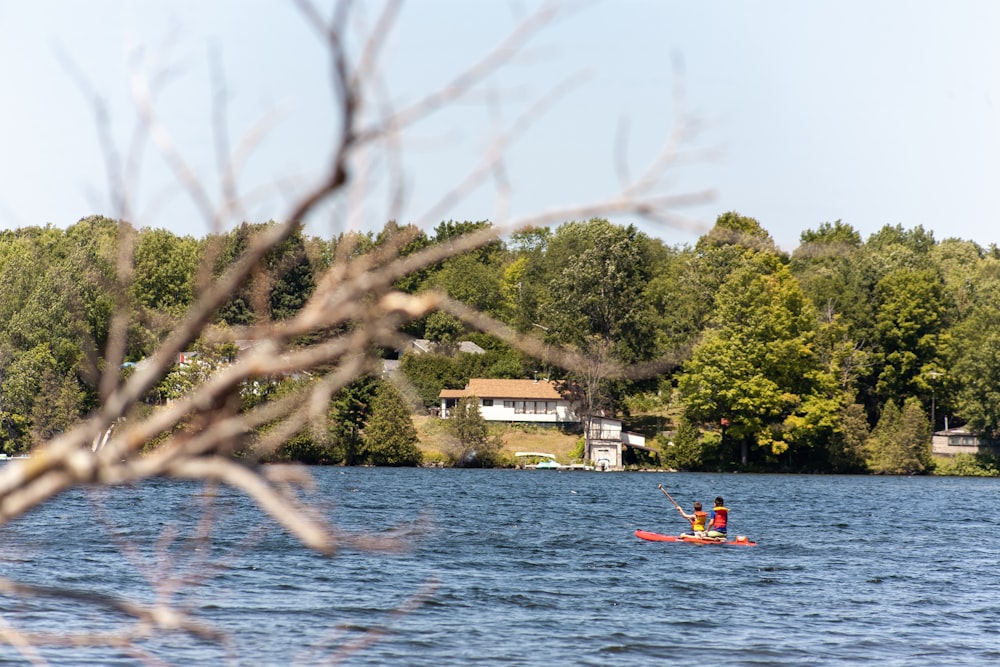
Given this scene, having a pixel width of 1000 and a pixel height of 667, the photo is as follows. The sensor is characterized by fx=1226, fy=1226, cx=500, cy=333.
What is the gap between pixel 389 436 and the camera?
76938 mm

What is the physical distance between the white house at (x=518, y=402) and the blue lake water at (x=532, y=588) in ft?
152

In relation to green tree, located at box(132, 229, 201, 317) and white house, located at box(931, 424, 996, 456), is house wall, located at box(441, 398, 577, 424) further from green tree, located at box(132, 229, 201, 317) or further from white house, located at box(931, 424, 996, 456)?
green tree, located at box(132, 229, 201, 317)

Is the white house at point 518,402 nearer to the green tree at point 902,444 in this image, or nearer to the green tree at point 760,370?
the green tree at point 760,370

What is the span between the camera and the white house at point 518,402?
89.7 m

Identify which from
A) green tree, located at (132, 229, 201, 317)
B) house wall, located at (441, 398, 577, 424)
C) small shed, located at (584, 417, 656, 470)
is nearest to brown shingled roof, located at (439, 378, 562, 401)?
house wall, located at (441, 398, 577, 424)

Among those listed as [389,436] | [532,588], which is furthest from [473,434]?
[532,588]

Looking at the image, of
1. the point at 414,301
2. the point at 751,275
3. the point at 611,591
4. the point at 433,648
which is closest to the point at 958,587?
the point at 611,591

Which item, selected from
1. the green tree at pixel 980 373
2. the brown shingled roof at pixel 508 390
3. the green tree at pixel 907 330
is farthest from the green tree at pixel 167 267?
the green tree at pixel 907 330

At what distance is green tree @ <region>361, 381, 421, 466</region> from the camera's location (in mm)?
76688

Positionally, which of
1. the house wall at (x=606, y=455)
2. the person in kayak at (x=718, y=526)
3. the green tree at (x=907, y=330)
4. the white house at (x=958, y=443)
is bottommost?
the person in kayak at (x=718, y=526)

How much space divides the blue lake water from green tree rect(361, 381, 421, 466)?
33.1 meters

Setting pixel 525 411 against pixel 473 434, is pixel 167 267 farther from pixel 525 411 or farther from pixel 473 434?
A: pixel 525 411

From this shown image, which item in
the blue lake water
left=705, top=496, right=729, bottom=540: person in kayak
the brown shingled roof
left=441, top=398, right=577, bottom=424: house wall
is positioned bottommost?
the blue lake water

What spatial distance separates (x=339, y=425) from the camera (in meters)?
76.2
